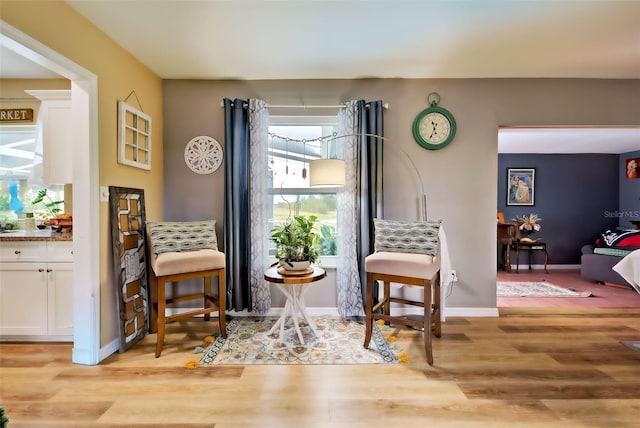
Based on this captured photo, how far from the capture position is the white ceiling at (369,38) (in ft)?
6.87

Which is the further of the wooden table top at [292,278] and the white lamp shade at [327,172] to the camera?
the white lamp shade at [327,172]

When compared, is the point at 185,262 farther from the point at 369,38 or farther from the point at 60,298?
the point at 369,38

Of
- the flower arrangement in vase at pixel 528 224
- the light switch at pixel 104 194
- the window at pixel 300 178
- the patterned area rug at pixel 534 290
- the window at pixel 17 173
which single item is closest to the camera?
the light switch at pixel 104 194

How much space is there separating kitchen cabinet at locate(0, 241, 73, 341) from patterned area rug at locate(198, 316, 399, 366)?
133 cm

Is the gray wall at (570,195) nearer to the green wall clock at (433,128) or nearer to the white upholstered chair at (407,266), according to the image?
the green wall clock at (433,128)

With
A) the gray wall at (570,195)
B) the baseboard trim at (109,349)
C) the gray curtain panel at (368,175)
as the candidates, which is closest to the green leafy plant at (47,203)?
the baseboard trim at (109,349)

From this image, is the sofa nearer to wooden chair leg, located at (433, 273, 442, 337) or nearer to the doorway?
wooden chair leg, located at (433, 273, 442, 337)

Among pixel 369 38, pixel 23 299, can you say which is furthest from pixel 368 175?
pixel 23 299

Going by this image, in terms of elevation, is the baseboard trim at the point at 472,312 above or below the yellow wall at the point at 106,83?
below

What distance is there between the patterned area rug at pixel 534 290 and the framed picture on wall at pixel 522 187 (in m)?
A: 2.08

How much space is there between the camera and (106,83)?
2416mm

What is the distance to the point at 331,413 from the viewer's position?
1.75 metres

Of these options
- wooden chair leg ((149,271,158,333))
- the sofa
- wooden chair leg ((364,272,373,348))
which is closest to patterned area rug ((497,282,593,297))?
the sofa

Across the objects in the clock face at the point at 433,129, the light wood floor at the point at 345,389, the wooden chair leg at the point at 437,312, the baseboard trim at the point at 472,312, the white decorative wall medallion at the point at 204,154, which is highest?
the clock face at the point at 433,129
